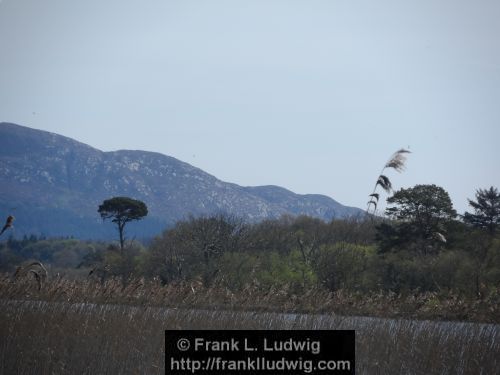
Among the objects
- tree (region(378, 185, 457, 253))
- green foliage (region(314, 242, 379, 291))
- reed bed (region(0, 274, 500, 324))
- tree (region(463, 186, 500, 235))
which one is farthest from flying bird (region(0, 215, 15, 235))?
tree (region(463, 186, 500, 235))

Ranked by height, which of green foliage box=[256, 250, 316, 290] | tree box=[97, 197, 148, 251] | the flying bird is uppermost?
tree box=[97, 197, 148, 251]

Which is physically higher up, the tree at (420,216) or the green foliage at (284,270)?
the tree at (420,216)

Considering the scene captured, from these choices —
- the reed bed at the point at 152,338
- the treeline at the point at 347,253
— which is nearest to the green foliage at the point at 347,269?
the treeline at the point at 347,253

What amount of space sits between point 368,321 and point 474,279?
21239mm

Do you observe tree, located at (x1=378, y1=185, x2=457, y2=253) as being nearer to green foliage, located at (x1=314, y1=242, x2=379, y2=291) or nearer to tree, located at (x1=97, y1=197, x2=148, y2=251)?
green foliage, located at (x1=314, y1=242, x2=379, y2=291)

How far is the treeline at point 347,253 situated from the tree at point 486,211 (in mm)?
81

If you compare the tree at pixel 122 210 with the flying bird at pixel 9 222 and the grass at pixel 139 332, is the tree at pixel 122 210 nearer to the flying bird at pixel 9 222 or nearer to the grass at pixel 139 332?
the grass at pixel 139 332

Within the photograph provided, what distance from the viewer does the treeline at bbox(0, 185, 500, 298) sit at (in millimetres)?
37500

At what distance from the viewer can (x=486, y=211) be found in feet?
213

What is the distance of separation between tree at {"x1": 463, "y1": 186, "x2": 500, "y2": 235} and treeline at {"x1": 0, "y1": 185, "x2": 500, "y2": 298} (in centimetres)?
8

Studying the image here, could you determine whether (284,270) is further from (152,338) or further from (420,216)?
→ (152,338)

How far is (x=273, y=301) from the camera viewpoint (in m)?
18.4

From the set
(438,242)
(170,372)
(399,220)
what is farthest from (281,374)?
(399,220)

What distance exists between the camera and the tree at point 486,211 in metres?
63.7
